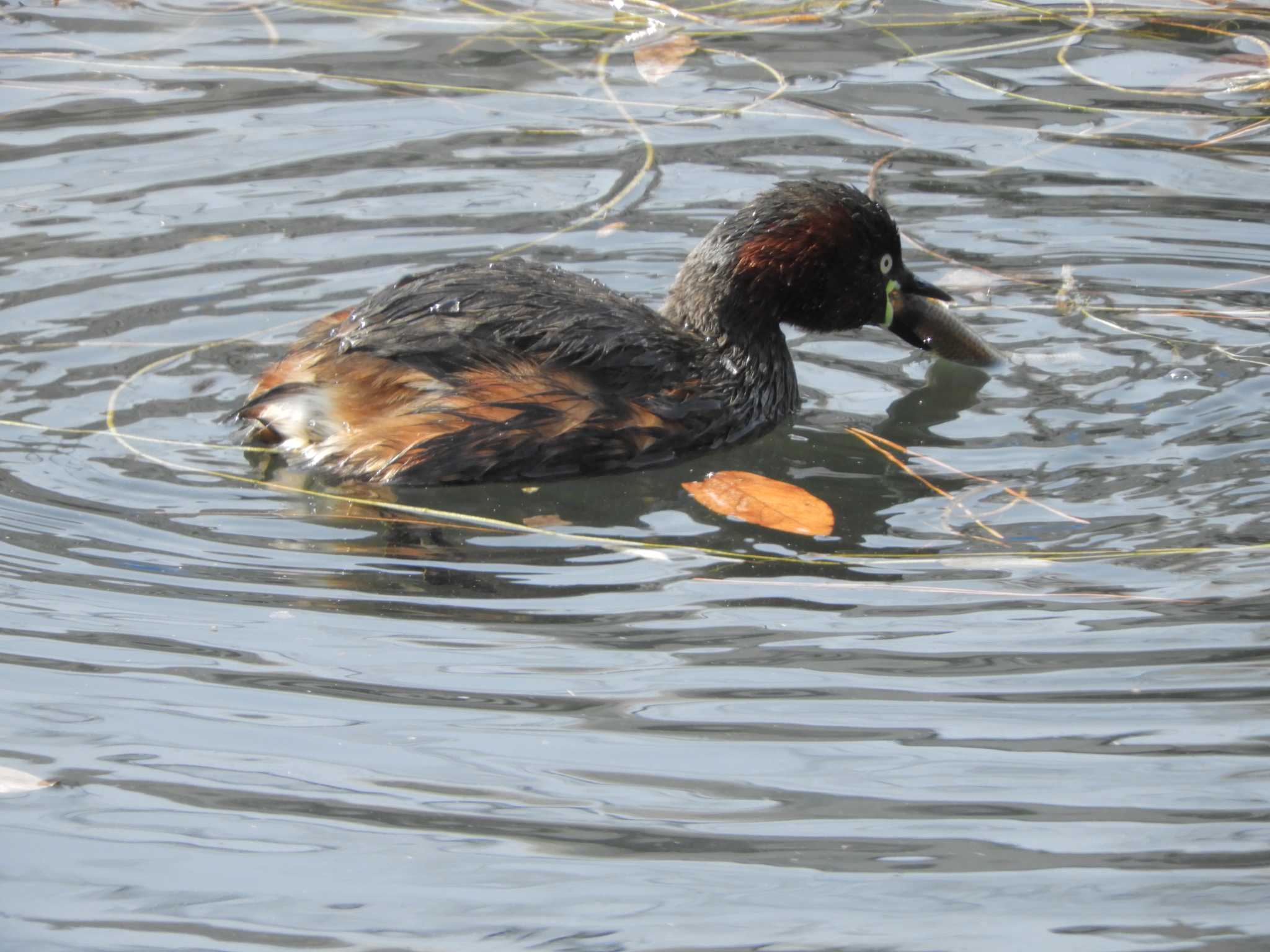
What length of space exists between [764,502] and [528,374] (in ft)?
2.74

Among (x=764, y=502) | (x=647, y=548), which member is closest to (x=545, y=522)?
(x=647, y=548)

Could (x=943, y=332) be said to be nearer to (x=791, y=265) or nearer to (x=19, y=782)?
(x=791, y=265)

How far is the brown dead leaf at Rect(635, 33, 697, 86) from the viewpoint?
8828 millimetres

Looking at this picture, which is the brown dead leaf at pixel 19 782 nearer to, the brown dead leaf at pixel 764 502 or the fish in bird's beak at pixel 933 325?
the brown dead leaf at pixel 764 502

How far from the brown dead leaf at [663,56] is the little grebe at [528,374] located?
118 inches

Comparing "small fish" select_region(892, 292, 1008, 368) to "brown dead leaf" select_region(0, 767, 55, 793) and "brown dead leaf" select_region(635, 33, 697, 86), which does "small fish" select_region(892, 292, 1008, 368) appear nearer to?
"brown dead leaf" select_region(635, 33, 697, 86)

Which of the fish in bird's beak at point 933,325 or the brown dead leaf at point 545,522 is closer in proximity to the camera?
the brown dead leaf at point 545,522

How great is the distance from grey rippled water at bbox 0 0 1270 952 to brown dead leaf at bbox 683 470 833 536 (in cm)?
9

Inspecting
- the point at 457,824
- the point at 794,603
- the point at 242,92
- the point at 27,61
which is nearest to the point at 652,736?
the point at 457,824

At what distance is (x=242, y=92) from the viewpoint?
27.9ft

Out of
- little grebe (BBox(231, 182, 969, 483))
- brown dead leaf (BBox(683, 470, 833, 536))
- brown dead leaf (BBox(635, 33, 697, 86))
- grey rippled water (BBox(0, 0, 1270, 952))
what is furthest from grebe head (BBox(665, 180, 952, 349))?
brown dead leaf (BBox(635, 33, 697, 86))

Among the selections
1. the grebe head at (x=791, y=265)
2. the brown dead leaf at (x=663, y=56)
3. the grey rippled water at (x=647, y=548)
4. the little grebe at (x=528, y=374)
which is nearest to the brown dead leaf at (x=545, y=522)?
the grey rippled water at (x=647, y=548)

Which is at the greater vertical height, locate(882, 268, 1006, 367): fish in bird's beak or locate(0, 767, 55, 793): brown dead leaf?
locate(882, 268, 1006, 367): fish in bird's beak

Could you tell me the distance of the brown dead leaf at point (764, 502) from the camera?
5164mm
